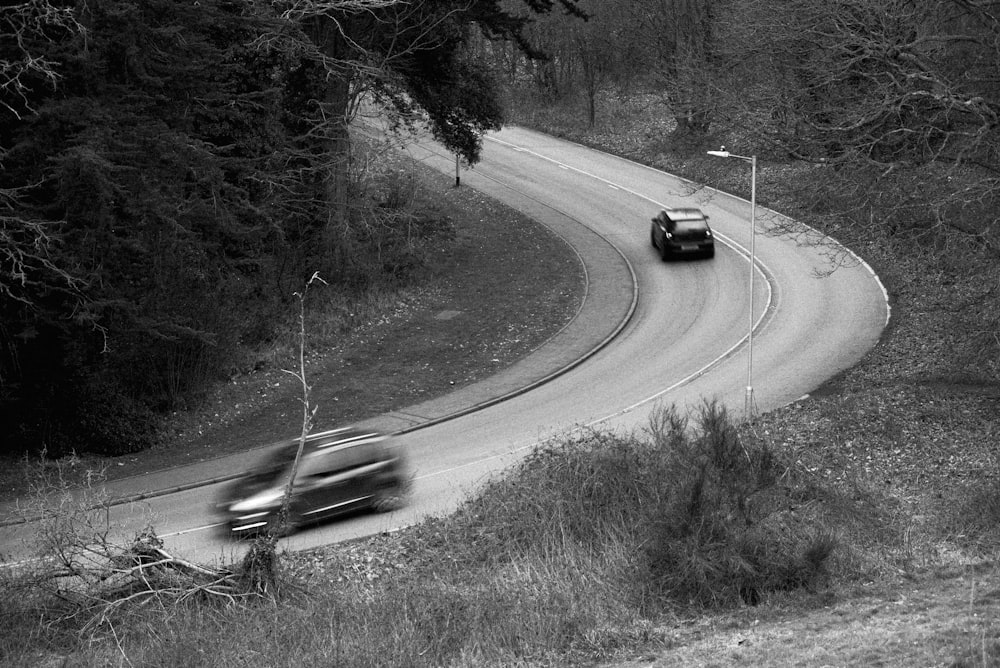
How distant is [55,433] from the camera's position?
23.8m

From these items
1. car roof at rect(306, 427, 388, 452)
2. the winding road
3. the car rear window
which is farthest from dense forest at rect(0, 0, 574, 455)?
the car rear window

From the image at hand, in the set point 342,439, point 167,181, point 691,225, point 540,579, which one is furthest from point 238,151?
point 540,579

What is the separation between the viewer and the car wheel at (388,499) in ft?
60.7

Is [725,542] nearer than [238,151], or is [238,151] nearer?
[725,542]

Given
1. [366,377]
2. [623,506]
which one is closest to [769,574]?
[623,506]

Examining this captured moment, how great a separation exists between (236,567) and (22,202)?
35.2 ft

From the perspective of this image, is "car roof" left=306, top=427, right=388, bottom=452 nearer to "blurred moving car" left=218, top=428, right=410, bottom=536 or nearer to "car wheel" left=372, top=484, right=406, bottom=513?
"blurred moving car" left=218, top=428, right=410, bottom=536

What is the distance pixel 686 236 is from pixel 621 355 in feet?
27.6

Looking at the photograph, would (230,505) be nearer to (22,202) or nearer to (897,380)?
(22,202)

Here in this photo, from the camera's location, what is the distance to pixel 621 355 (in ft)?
93.0

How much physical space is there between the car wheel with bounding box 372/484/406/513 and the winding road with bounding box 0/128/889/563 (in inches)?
8.5

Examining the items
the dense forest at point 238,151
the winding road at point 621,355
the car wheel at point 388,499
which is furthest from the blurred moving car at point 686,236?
the car wheel at point 388,499

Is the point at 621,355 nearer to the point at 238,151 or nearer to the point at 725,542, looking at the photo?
the point at 238,151

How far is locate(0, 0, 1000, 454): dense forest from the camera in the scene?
67.6 ft
